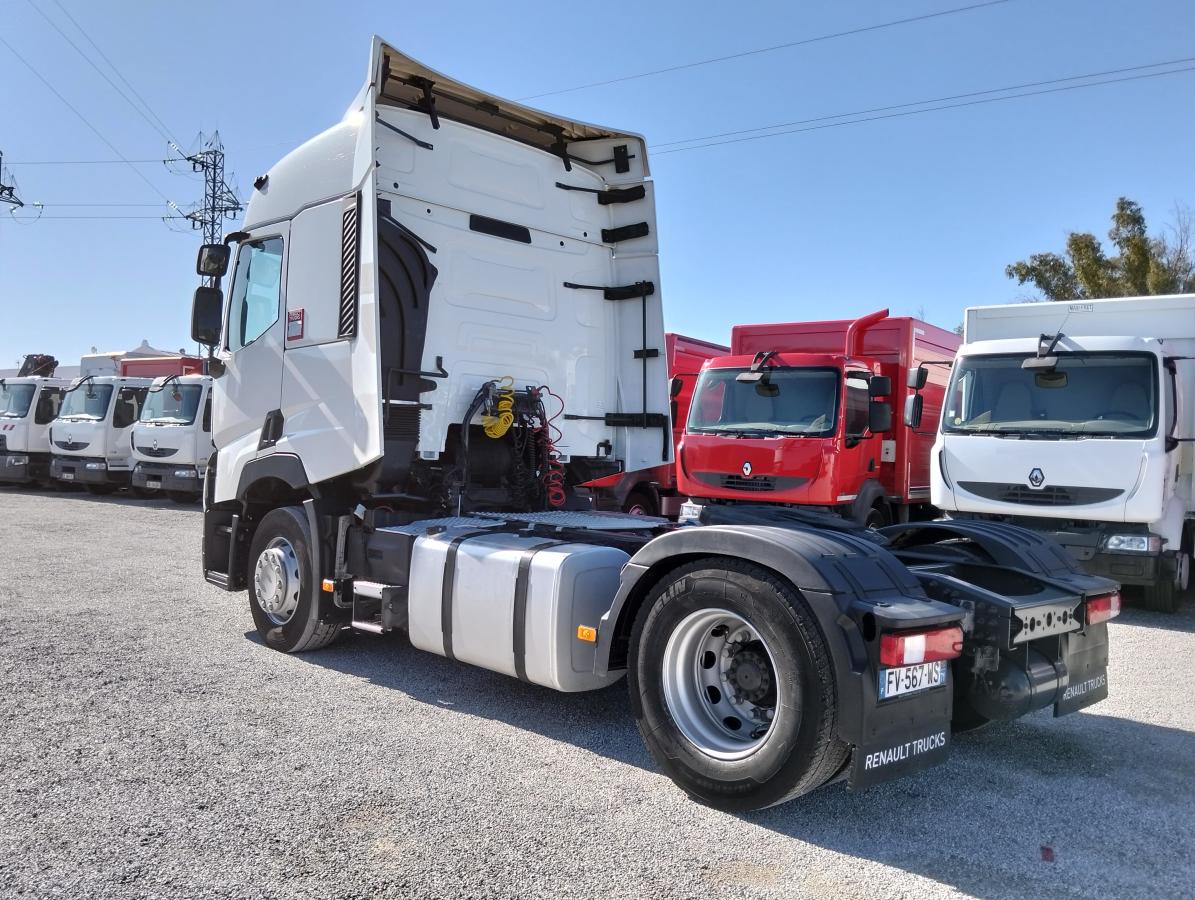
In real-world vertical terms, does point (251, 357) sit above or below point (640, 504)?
above

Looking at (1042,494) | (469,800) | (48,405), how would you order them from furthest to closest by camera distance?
(48,405)
(1042,494)
(469,800)

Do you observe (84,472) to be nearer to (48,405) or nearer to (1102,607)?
(48,405)

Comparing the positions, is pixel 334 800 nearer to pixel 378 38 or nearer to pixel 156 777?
pixel 156 777

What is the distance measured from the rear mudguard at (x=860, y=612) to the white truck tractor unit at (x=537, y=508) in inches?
0.4

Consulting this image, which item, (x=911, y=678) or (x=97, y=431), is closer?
(x=911, y=678)

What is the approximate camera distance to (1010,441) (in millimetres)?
8406

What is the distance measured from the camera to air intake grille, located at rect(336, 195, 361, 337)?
5629 mm

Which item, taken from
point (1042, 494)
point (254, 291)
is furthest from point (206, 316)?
point (1042, 494)

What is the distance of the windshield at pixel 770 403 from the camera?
31.7ft

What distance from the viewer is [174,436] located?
17.1m

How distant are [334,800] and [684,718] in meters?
1.43

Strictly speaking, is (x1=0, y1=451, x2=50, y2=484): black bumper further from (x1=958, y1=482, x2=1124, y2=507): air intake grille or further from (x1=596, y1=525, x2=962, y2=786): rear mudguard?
(x1=596, y1=525, x2=962, y2=786): rear mudguard

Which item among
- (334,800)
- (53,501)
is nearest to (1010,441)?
(334,800)

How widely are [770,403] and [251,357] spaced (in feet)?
17.7
